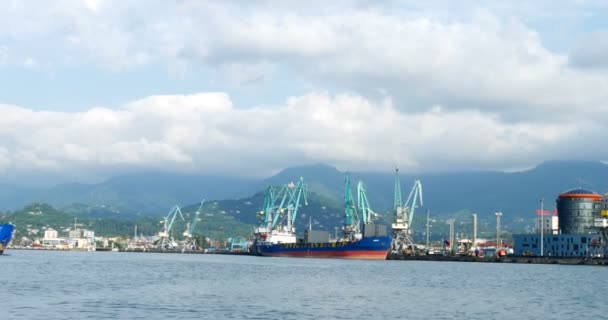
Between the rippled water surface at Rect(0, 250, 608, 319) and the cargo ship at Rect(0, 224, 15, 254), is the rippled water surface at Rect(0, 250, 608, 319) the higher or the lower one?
the lower one

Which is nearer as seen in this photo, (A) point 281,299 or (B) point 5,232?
(A) point 281,299

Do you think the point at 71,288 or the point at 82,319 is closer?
the point at 82,319

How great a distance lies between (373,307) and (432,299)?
393 inches

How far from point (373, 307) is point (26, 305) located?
23.5 m

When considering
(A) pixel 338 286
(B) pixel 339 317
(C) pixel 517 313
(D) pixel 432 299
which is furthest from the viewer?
(A) pixel 338 286

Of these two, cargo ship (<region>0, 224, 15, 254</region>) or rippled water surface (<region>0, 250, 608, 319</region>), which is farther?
cargo ship (<region>0, 224, 15, 254</region>)

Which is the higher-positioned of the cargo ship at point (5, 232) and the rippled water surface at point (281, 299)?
the cargo ship at point (5, 232)

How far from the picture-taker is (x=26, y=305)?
56344mm

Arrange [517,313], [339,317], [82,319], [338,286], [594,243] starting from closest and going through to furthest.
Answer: [82,319] < [339,317] < [517,313] < [338,286] < [594,243]

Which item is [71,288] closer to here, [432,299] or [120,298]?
[120,298]

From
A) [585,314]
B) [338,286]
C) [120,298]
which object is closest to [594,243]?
[338,286]

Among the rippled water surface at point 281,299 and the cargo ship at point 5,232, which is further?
the cargo ship at point 5,232

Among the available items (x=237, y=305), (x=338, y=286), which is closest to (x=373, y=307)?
(x=237, y=305)

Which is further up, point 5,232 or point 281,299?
point 5,232
